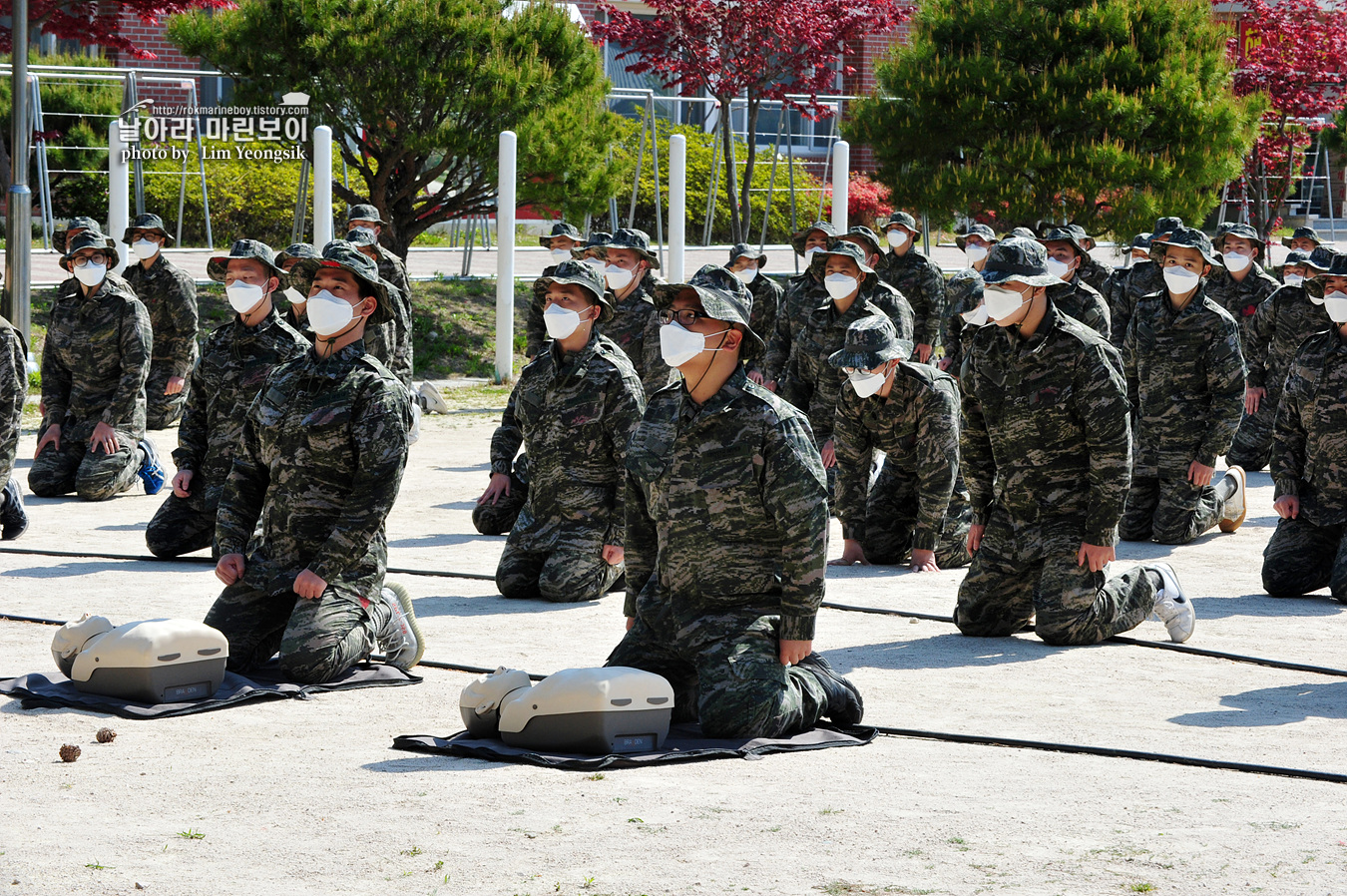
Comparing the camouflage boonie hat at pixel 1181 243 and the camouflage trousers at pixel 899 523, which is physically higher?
the camouflage boonie hat at pixel 1181 243

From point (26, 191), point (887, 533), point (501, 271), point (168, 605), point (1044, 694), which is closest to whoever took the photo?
point (1044, 694)

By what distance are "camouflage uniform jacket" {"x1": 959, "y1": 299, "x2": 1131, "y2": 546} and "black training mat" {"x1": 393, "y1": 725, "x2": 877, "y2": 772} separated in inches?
90.4

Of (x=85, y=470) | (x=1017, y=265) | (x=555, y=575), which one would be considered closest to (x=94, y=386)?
(x=85, y=470)

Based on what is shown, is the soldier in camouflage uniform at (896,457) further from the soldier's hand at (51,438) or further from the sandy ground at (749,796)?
the soldier's hand at (51,438)

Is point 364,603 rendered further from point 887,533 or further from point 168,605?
point 887,533

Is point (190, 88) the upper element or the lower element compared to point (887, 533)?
upper

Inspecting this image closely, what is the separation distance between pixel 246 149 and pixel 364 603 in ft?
51.4

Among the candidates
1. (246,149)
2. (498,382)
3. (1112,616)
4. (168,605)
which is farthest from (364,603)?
(246,149)

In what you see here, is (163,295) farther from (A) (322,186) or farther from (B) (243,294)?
(B) (243,294)

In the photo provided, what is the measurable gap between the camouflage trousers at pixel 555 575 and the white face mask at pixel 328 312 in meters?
2.57

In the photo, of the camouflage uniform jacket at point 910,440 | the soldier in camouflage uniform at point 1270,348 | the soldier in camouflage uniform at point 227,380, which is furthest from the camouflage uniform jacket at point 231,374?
the soldier in camouflage uniform at point 1270,348

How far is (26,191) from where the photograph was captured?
56.6 feet

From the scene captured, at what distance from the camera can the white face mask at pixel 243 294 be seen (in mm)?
9625

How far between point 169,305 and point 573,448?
6.81m
